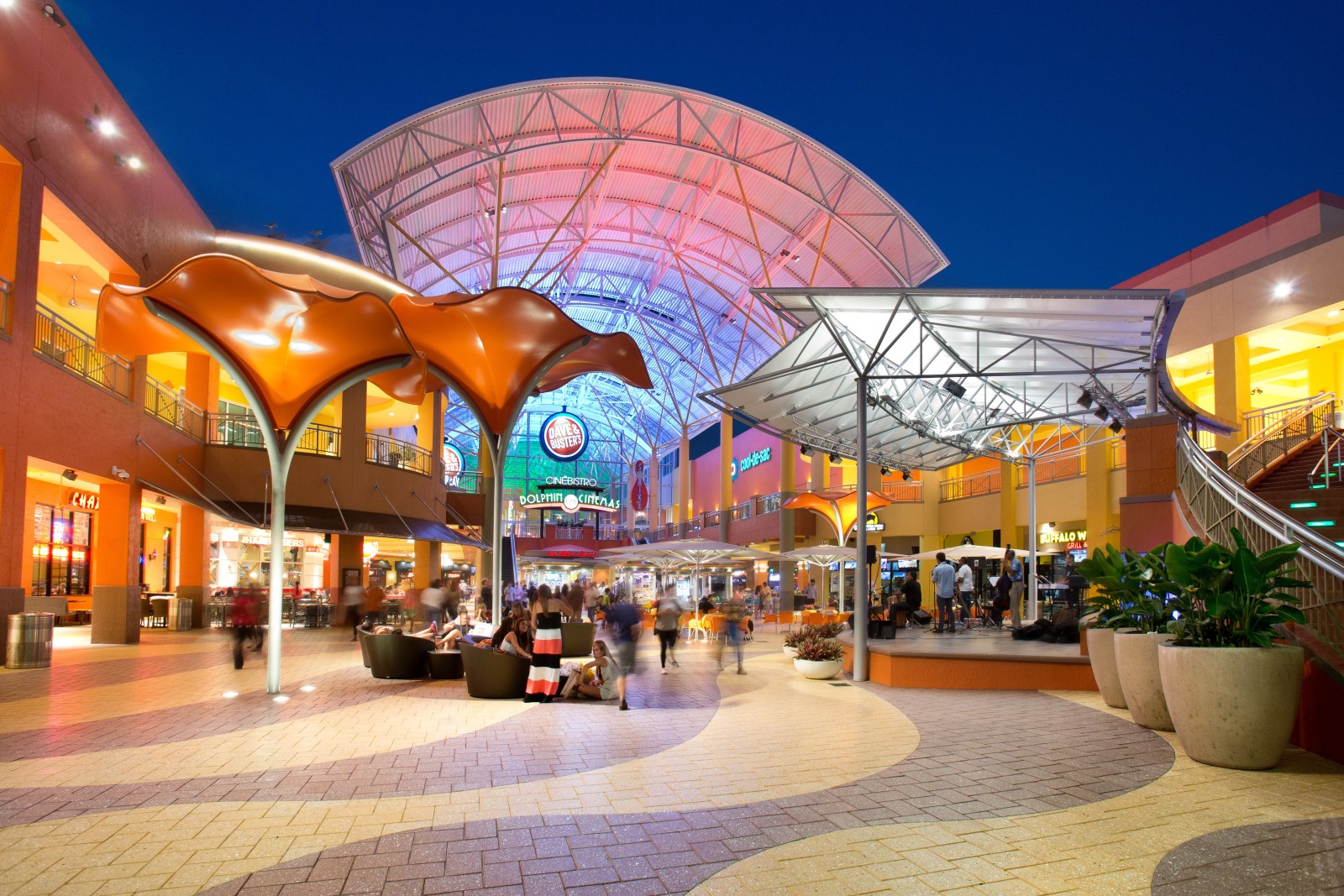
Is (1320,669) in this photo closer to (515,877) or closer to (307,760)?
(515,877)

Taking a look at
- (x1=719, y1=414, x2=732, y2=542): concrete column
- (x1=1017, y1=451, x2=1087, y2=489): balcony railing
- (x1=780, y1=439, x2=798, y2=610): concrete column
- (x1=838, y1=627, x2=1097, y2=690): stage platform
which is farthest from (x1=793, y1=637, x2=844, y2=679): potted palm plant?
(x1=719, y1=414, x2=732, y2=542): concrete column

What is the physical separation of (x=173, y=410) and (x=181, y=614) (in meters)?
5.63

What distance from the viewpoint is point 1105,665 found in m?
9.45

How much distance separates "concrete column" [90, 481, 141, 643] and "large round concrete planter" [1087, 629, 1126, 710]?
60.2ft

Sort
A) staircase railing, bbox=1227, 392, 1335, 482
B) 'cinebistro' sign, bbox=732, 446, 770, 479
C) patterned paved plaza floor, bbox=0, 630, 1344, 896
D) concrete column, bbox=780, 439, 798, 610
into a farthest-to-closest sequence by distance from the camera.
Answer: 1. 'cinebistro' sign, bbox=732, 446, 770, 479
2. concrete column, bbox=780, 439, 798, 610
3. staircase railing, bbox=1227, 392, 1335, 482
4. patterned paved plaza floor, bbox=0, 630, 1344, 896

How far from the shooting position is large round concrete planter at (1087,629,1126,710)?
9266mm

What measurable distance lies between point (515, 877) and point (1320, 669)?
6.17 m

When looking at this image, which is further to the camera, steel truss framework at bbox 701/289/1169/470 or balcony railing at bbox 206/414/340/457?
balcony railing at bbox 206/414/340/457

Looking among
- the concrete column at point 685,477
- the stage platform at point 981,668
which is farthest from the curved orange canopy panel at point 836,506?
the concrete column at point 685,477

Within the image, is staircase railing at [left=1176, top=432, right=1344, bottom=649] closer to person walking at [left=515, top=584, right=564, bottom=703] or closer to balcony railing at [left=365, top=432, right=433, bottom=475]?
person walking at [left=515, top=584, right=564, bottom=703]

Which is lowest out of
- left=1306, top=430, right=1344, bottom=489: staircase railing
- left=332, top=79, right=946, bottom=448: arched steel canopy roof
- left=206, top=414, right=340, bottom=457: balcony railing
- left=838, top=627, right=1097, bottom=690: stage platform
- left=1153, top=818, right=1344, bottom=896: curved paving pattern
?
left=838, top=627, right=1097, bottom=690: stage platform

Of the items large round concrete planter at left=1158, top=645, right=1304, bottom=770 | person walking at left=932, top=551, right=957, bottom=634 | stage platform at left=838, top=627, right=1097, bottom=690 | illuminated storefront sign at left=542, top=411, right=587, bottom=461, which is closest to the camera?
large round concrete planter at left=1158, top=645, right=1304, bottom=770

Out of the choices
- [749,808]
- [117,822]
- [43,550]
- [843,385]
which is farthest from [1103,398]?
[43,550]

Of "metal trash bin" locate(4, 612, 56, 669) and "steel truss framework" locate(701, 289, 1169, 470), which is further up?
"steel truss framework" locate(701, 289, 1169, 470)
